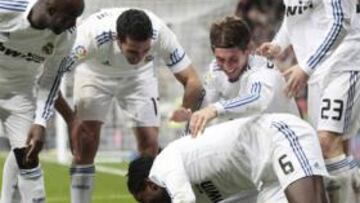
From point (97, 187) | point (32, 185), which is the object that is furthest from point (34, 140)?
point (97, 187)

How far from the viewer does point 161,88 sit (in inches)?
555

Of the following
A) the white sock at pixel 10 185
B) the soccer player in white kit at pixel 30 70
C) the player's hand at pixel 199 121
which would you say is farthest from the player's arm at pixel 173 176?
the white sock at pixel 10 185

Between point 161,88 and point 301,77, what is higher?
point 301,77

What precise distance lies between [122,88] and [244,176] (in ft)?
8.91

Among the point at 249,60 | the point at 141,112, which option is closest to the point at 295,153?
the point at 249,60

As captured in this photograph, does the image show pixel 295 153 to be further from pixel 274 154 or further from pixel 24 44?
pixel 24 44

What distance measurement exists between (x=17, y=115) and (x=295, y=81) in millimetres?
1754

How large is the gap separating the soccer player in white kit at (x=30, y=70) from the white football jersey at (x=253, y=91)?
953 millimetres

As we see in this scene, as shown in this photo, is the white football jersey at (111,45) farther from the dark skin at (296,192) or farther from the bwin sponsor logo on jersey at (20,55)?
the dark skin at (296,192)

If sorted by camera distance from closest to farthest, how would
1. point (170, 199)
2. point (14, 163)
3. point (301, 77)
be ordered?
point (170, 199), point (301, 77), point (14, 163)

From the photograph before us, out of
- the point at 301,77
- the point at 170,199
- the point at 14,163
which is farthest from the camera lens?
the point at 14,163

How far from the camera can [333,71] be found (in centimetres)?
705

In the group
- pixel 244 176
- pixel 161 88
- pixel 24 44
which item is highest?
pixel 24 44

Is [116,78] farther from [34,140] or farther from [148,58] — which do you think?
[34,140]
